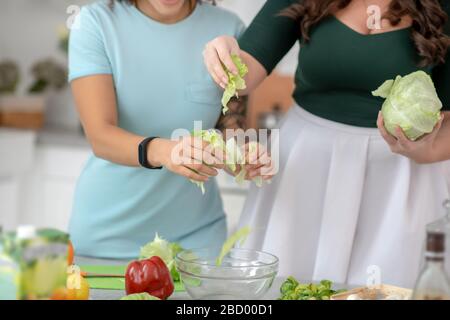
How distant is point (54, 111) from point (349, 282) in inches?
112

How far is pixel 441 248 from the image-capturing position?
1.07m

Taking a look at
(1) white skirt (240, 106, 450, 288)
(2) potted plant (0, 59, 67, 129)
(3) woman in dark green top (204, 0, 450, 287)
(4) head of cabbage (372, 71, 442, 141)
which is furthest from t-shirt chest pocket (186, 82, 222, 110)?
(2) potted plant (0, 59, 67, 129)

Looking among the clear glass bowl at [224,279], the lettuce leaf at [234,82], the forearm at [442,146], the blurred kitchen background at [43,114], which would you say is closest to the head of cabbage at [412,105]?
the forearm at [442,146]

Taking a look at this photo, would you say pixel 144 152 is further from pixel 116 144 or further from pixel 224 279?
pixel 224 279

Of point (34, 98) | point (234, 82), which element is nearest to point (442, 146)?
point (234, 82)

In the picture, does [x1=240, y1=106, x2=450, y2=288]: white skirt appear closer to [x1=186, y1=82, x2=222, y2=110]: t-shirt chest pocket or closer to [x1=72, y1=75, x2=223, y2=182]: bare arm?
[x1=186, y1=82, x2=222, y2=110]: t-shirt chest pocket

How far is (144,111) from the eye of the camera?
6.50 feet

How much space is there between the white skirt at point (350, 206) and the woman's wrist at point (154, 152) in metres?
0.42

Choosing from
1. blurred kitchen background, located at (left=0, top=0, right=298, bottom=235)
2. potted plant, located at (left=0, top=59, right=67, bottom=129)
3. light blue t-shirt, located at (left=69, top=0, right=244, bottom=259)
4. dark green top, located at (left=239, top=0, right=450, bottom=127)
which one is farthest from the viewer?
potted plant, located at (left=0, top=59, right=67, bottom=129)

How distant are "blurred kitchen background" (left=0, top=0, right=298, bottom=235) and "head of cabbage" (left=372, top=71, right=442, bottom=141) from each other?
1.94m

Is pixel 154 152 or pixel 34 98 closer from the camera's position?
pixel 154 152

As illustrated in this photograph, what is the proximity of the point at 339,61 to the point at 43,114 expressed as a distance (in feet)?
9.22

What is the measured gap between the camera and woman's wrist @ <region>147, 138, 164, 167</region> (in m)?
1.68

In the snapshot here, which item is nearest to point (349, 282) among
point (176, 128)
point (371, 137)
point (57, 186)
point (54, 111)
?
point (371, 137)
